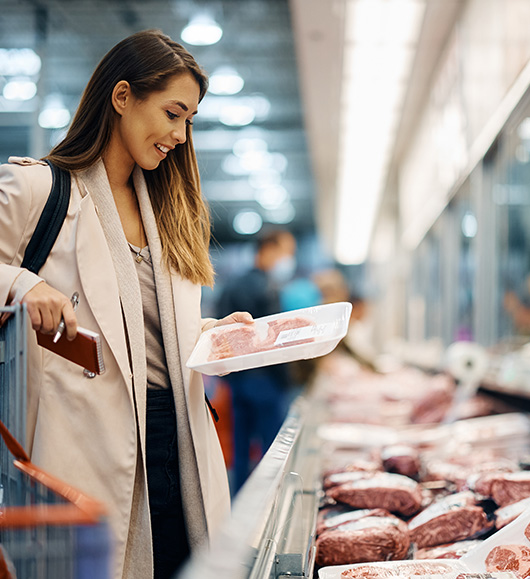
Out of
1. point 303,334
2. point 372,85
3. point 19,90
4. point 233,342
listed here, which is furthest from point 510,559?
point 19,90

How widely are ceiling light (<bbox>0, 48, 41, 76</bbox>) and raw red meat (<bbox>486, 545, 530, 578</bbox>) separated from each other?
23.2 ft

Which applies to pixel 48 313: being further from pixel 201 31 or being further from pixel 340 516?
pixel 201 31

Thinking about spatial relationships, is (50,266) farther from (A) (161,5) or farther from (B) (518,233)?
(A) (161,5)

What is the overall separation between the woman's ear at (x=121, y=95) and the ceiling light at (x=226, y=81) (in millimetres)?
7059

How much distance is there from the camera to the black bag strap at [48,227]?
4.94 ft

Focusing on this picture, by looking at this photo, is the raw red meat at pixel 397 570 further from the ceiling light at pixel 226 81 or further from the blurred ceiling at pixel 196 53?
the ceiling light at pixel 226 81

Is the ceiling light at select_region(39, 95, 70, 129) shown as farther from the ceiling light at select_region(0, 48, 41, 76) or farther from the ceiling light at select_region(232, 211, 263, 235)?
the ceiling light at select_region(232, 211, 263, 235)

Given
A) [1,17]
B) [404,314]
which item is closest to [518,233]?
[1,17]

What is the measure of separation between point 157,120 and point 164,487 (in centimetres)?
87

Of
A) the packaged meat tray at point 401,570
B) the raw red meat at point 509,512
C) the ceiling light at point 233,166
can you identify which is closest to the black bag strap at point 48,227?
the packaged meat tray at point 401,570

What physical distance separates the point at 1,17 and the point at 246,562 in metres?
7.44

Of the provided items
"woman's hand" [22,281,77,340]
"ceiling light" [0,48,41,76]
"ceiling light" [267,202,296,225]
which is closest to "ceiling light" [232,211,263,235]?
"ceiling light" [267,202,296,225]

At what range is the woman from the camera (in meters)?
1.49

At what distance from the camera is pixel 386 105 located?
7809mm
